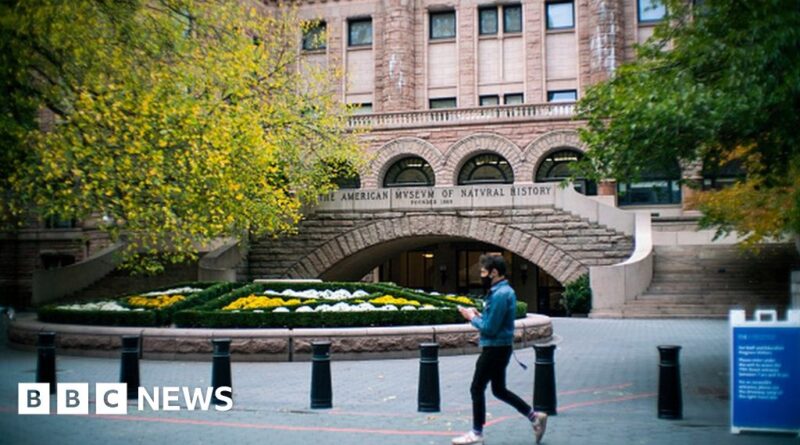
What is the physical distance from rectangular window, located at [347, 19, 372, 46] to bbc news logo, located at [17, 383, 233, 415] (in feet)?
112

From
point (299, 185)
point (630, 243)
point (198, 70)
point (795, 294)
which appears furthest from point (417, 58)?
point (795, 294)

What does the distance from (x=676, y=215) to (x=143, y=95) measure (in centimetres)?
2540

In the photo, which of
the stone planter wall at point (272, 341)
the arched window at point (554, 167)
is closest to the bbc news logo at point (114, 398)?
the stone planter wall at point (272, 341)

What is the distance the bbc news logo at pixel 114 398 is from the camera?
390 inches

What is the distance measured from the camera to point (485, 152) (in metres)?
36.5

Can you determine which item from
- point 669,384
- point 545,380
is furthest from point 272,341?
point 669,384

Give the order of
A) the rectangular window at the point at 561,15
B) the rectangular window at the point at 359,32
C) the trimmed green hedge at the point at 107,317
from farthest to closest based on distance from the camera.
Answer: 1. the rectangular window at the point at 359,32
2. the rectangular window at the point at 561,15
3. the trimmed green hedge at the point at 107,317

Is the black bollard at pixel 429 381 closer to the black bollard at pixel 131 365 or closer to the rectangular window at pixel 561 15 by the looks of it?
the black bollard at pixel 131 365

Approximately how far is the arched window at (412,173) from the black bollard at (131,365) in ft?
88.7

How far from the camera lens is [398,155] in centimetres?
3684

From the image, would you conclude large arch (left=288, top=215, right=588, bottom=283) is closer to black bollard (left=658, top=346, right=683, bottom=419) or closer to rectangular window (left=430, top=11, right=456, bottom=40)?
rectangular window (left=430, top=11, right=456, bottom=40)

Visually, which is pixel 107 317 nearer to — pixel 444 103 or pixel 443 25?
pixel 444 103

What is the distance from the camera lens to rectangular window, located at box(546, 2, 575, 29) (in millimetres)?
40594

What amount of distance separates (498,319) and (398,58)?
35.0 m
